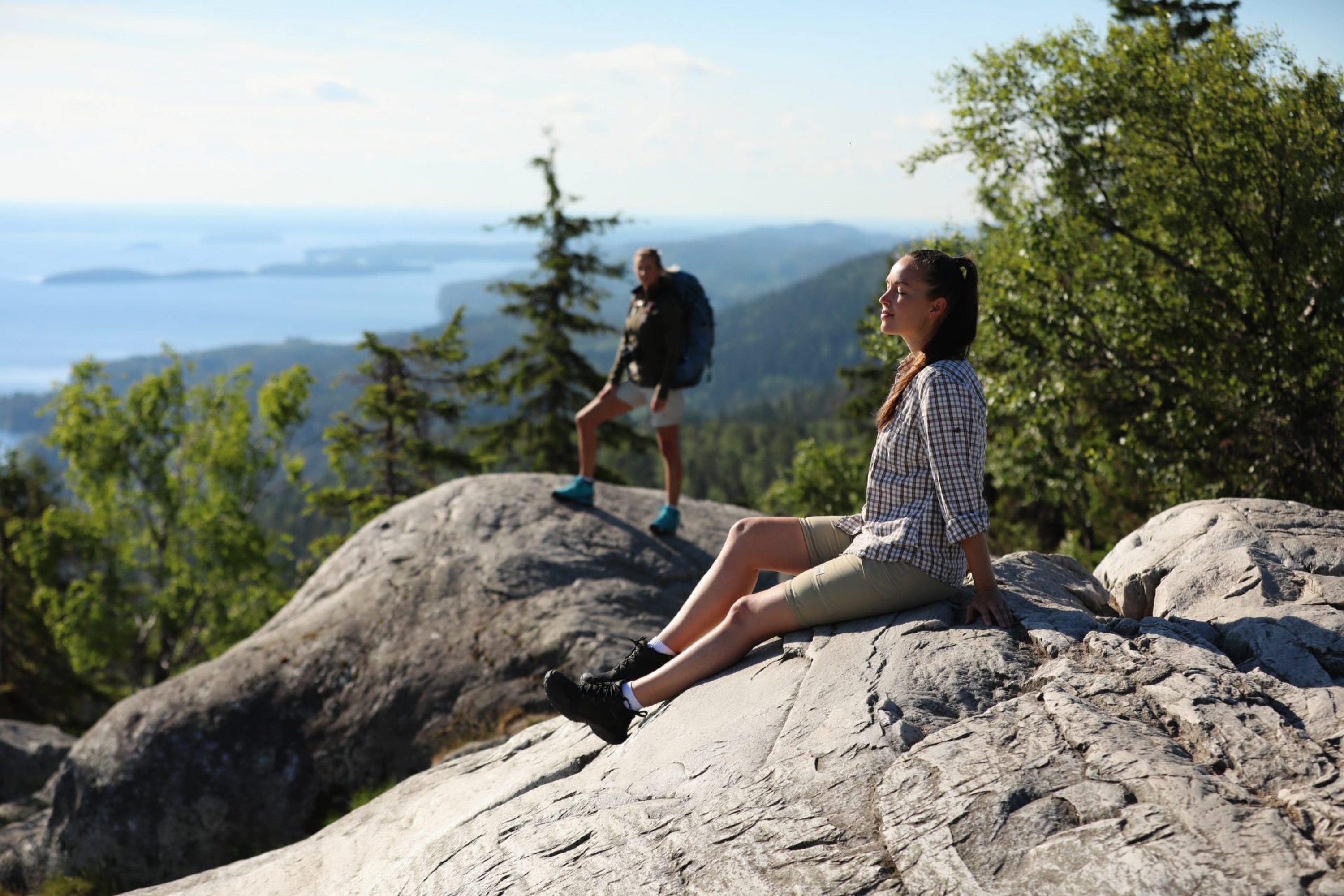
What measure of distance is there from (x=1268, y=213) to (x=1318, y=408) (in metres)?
2.56

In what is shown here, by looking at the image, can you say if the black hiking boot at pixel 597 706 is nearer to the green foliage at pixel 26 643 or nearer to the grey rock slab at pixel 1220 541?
the grey rock slab at pixel 1220 541

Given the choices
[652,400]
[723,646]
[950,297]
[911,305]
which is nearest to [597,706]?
[723,646]

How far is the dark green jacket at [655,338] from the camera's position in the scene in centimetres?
1020

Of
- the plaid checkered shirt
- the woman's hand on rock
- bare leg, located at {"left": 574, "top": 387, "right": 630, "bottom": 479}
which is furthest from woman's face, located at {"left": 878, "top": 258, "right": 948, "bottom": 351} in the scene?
bare leg, located at {"left": 574, "top": 387, "right": 630, "bottom": 479}

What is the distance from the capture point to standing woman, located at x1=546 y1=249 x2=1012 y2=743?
502 cm

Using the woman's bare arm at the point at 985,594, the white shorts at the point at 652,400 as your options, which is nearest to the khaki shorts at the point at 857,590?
the woman's bare arm at the point at 985,594

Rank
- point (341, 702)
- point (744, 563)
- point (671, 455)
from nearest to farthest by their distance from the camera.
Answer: point (744, 563) < point (341, 702) < point (671, 455)

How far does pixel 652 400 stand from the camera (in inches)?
422

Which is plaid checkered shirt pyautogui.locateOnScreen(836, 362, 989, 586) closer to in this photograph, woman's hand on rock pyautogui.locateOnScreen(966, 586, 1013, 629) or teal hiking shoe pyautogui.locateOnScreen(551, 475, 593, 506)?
woman's hand on rock pyautogui.locateOnScreen(966, 586, 1013, 629)

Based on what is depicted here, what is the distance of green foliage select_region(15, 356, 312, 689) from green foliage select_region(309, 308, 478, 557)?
250 centimetres

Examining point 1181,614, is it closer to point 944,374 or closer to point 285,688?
point 944,374

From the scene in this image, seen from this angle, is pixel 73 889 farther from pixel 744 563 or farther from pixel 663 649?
pixel 744 563

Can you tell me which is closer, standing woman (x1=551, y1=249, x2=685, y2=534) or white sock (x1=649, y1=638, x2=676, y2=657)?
white sock (x1=649, y1=638, x2=676, y2=657)

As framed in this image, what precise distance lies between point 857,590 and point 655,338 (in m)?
5.54
